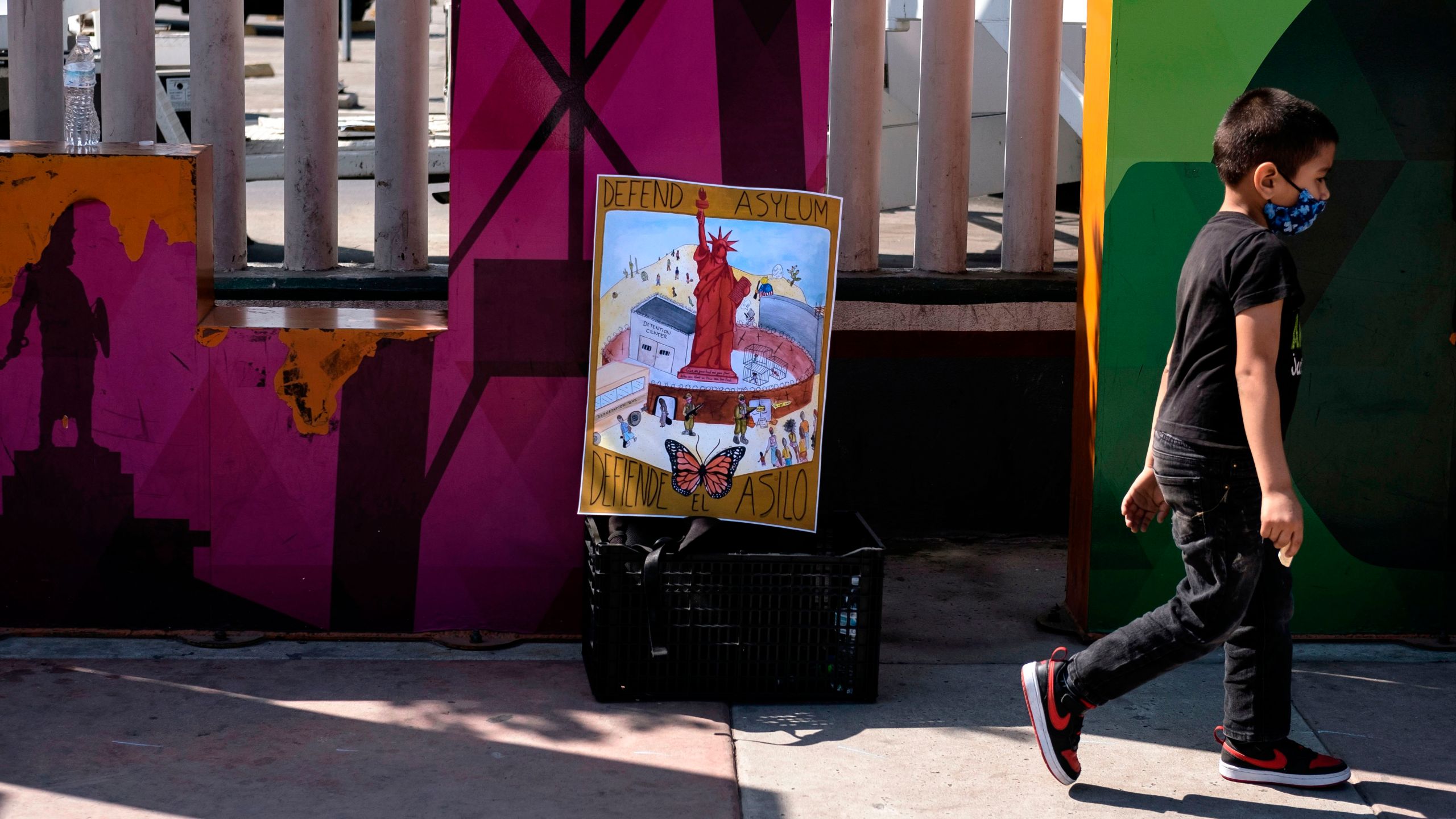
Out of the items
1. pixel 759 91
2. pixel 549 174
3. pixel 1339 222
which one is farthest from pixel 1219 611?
pixel 549 174

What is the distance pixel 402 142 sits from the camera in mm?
6410

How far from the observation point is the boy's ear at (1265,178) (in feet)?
12.2

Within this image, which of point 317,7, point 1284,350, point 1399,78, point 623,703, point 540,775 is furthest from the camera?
point 317,7

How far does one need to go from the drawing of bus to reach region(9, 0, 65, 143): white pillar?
3.19m

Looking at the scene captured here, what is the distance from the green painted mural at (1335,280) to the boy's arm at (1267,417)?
52.6 inches

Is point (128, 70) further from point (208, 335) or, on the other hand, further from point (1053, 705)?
point (1053, 705)

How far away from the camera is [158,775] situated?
385 cm

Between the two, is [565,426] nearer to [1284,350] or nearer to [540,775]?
[540,775]

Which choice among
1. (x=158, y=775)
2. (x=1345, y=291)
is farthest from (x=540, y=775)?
(x=1345, y=291)

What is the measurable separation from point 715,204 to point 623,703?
1562mm

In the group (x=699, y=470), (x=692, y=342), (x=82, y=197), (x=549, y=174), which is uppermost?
(x=549, y=174)

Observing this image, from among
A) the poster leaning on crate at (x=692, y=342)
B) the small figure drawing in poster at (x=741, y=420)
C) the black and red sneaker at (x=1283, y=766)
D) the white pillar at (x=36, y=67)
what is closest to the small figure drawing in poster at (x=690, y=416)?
the poster leaning on crate at (x=692, y=342)

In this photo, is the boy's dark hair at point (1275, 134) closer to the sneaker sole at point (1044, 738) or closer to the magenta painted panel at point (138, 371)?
the sneaker sole at point (1044, 738)

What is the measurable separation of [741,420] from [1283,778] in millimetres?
1863
